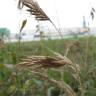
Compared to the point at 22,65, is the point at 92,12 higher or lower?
higher

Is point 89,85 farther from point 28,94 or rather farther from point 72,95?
point 72,95

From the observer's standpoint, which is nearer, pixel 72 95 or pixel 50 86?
pixel 72 95

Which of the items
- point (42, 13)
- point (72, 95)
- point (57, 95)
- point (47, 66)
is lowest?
point (57, 95)

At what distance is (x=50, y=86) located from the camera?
2.35 meters

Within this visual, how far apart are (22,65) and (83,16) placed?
196 cm

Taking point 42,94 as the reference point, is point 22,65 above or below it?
above

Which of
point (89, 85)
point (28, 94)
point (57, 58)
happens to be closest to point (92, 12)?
point (89, 85)

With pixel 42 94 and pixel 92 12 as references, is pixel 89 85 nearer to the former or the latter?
pixel 42 94

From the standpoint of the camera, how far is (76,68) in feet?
3.76

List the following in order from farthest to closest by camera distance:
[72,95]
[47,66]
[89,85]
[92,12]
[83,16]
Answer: [83,16] < [92,12] < [89,85] < [72,95] < [47,66]

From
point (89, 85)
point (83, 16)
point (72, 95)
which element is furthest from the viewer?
point (83, 16)

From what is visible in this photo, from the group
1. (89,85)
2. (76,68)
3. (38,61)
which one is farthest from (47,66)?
(89,85)

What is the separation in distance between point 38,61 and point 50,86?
1353 mm

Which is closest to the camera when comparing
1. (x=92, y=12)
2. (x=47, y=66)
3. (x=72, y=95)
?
(x=47, y=66)
